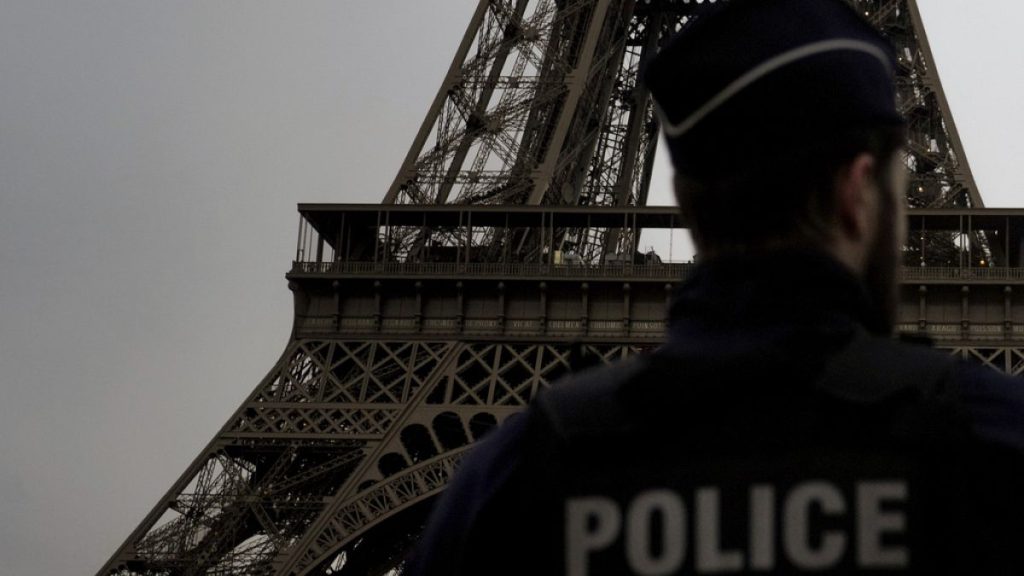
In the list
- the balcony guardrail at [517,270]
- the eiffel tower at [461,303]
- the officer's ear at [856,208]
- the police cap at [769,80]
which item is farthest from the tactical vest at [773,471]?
the balcony guardrail at [517,270]

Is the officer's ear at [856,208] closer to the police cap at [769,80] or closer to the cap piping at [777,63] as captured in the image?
the police cap at [769,80]

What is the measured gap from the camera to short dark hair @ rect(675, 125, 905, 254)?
309 centimetres

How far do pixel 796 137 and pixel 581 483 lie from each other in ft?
2.07

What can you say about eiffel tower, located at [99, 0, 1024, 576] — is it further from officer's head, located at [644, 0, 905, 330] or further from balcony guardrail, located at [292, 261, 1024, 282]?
officer's head, located at [644, 0, 905, 330]

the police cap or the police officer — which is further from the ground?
the police cap

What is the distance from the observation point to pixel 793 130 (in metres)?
3.09

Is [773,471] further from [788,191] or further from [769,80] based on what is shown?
[769,80]

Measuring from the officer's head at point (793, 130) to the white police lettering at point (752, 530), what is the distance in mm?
384

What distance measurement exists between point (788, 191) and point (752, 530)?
55cm

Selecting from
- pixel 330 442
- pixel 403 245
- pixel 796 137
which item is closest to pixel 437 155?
pixel 403 245

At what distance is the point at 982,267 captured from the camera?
37.1 metres

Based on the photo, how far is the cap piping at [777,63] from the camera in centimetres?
311

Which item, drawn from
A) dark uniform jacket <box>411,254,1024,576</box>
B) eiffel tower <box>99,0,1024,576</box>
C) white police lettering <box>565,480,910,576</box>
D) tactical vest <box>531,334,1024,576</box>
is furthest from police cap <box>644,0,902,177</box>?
eiffel tower <box>99,0,1024,576</box>

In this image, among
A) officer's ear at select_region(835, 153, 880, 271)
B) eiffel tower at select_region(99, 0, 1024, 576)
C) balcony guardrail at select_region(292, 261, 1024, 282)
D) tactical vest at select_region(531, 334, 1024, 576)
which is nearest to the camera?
tactical vest at select_region(531, 334, 1024, 576)
